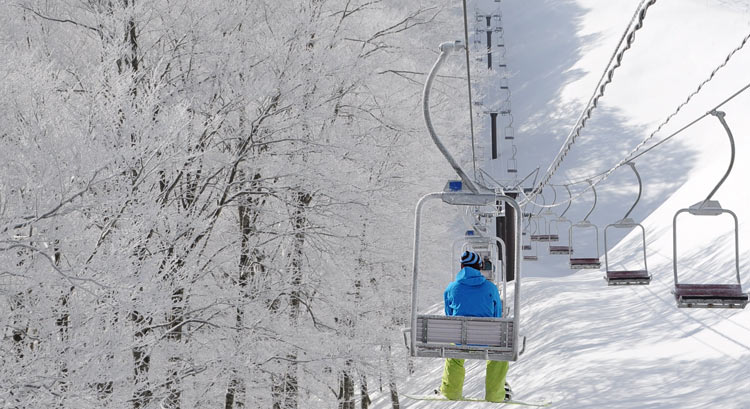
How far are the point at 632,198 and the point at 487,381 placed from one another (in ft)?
123

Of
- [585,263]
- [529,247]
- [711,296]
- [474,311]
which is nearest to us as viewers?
[474,311]

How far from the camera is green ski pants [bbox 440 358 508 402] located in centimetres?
692

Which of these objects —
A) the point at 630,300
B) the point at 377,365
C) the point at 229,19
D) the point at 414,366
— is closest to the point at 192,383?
the point at 377,365

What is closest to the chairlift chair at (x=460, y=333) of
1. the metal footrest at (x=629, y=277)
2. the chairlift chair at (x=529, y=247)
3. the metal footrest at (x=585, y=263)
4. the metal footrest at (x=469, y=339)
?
the metal footrest at (x=469, y=339)

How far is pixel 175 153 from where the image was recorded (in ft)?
32.9

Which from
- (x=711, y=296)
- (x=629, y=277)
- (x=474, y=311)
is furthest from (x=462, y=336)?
(x=629, y=277)

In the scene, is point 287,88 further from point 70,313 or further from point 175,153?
point 70,313

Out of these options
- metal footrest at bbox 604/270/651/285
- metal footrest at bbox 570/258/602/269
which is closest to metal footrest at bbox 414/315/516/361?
metal footrest at bbox 604/270/651/285

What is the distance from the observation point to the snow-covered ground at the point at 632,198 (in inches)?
462

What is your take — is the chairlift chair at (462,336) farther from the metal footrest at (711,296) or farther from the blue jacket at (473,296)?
the metal footrest at (711,296)

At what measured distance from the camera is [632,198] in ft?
138

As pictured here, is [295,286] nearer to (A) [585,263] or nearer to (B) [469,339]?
(B) [469,339]

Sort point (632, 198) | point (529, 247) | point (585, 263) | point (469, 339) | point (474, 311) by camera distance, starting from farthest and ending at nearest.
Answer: point (632, 198)
point (529, 247)
point (585, 263)
point (474, 311)
point (469, 339)

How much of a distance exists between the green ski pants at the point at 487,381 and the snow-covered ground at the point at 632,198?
13.1ft
